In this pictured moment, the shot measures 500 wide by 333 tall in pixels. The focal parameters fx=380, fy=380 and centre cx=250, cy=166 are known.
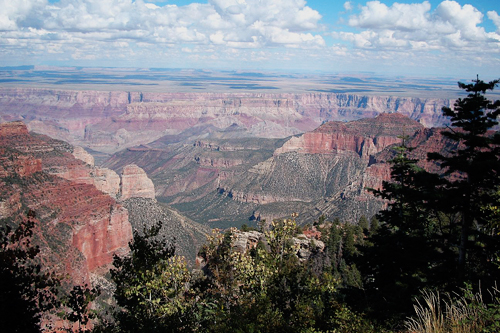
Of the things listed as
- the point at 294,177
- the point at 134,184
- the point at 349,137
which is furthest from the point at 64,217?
the point at 349,137

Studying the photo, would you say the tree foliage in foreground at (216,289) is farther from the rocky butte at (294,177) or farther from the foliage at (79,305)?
the rocky butte at (294,177)

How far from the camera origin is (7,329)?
516 inches

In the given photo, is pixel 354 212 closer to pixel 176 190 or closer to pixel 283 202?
pixel 283 202

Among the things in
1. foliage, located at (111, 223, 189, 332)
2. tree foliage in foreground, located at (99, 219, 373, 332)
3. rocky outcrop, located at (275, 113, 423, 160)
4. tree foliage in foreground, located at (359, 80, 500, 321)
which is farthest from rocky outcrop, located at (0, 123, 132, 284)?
rocky outcrop, located at (275, 113, 423, 160)

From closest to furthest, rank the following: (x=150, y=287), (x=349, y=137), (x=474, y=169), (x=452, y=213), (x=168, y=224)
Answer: (x=150, y=287)
(x=474, y=169)
(x=452, y=213)
(x=168, y=224)
(x=349, y=137)

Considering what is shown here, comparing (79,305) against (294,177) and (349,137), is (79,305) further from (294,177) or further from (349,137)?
(349,137)

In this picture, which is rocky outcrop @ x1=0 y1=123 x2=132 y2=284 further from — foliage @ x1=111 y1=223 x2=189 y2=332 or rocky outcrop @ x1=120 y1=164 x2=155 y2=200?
rocky outcrop @ x1=120 y1=164 x2=155 y2=200

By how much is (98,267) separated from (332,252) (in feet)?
112

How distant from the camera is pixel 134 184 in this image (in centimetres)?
10725

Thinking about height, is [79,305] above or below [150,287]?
below

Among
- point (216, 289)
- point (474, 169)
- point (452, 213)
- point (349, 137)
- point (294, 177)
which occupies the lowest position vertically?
point (294, 177)

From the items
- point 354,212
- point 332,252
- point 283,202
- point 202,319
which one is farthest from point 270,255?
point 283,202

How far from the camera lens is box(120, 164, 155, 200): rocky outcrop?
347ft

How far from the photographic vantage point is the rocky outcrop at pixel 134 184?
105750 millimetres
